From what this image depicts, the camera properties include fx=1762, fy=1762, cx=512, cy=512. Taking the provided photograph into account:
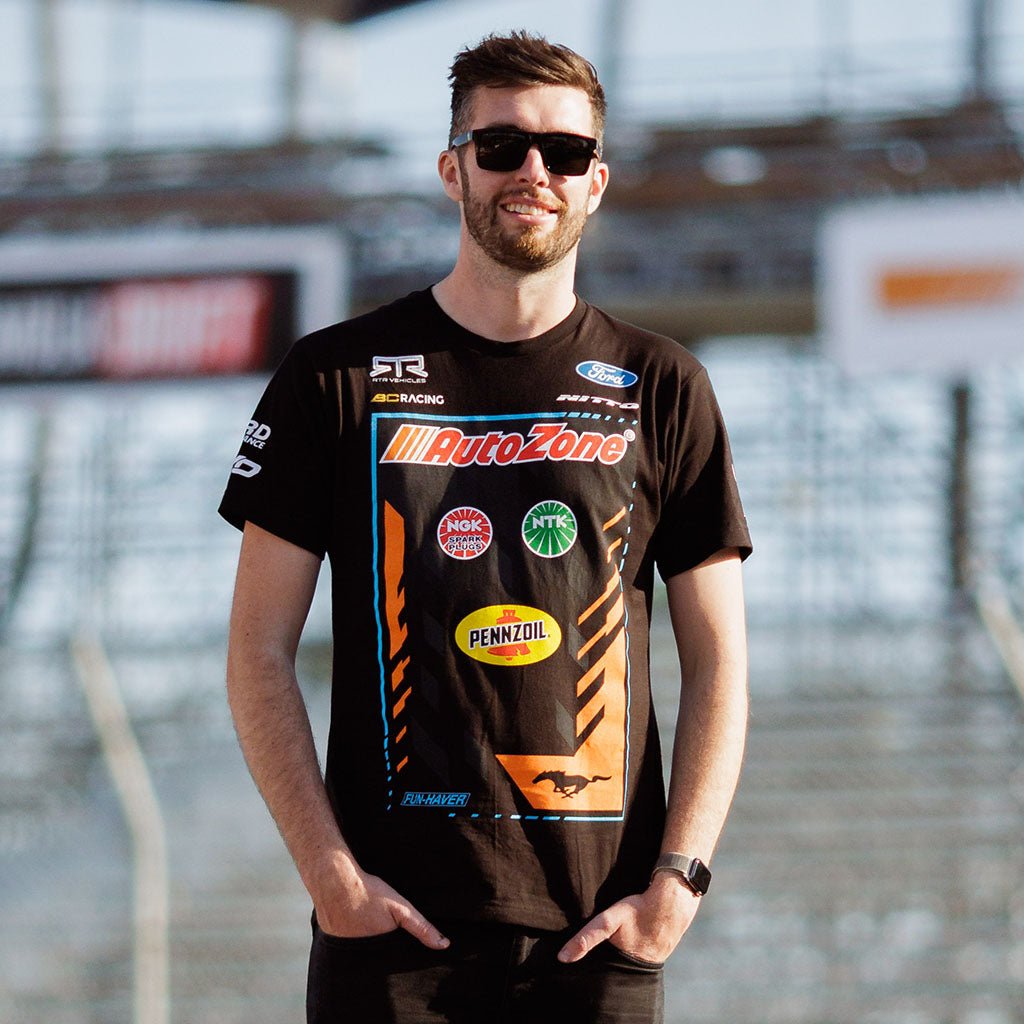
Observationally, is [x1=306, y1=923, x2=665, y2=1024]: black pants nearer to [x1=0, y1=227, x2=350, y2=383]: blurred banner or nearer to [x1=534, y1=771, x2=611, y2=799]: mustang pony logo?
[x1=534, y1=771, x2=611, y2=799]: mustang pony logo

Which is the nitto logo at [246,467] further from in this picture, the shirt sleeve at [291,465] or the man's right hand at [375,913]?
the man's right hand at [375,913]

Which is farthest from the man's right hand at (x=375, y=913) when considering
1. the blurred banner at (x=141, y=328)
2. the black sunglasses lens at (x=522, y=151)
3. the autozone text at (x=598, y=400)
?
the blurred banner at (x=141, y=328)

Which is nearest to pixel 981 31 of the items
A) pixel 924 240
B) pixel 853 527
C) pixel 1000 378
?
pixel 1000 378

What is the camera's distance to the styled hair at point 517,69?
6.78 feet

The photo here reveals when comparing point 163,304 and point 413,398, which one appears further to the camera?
point 163,304

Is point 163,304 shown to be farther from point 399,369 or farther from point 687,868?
point 687,868

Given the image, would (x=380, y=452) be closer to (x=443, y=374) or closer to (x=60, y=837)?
(x=443, y=374)

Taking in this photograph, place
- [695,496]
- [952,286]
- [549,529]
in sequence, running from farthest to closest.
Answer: [952,286], [695,496], [549,529]

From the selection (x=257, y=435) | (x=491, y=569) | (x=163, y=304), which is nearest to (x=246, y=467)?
(x=257, y=435)

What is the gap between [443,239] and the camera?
11.7 meters

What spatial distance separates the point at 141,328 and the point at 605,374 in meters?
7.84

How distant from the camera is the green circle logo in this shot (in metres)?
2.02

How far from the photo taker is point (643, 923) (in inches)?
77.0

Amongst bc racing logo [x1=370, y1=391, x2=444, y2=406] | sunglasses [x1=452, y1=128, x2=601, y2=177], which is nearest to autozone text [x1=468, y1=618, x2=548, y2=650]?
bc racing logo [x1=370, y1=391, x2=444, y2=406]
